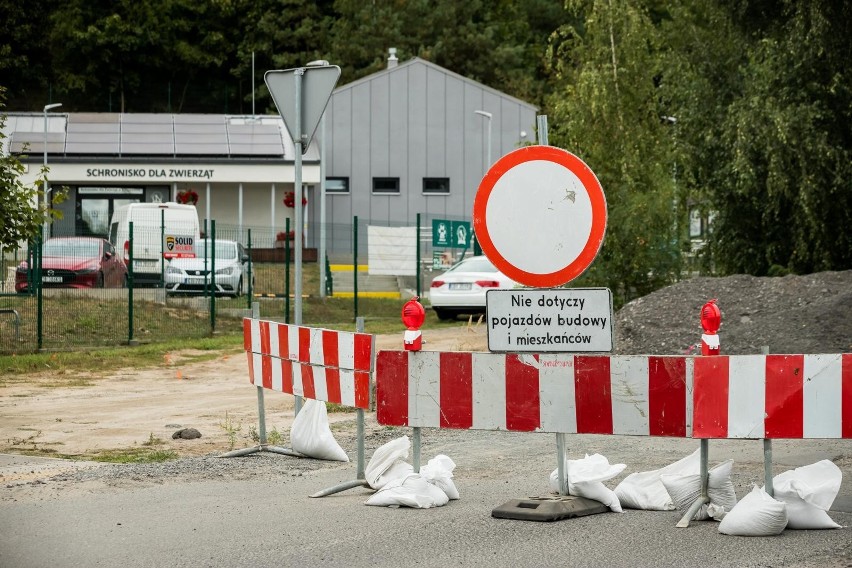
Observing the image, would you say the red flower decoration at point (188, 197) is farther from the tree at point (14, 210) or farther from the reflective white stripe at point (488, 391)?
the reflective white stripe at point (488, 391)

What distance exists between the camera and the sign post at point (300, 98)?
1133 centimetres

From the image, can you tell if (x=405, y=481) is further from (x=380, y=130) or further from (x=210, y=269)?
(x=380, y=130)

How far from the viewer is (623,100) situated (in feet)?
88.9

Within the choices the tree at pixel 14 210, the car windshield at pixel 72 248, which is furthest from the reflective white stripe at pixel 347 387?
the car windshield at pixel 72 248

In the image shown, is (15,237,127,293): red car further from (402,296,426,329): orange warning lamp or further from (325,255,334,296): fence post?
(402,296,426,329): orange warning lamp

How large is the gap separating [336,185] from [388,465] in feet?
147

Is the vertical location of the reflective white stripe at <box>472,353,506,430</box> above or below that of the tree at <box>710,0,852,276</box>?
below

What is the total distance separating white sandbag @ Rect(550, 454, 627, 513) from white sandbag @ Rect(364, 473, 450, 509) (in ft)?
2.47

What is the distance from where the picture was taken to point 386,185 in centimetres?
5331

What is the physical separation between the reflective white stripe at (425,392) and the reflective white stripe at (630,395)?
1149 millimetres

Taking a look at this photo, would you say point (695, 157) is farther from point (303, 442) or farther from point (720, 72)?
point (303, 442)

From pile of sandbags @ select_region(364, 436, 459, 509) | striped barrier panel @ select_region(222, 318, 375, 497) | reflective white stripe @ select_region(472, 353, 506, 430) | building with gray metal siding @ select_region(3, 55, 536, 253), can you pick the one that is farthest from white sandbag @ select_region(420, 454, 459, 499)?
building with gray metal siding @ select_region(3, 55, 536, 253)

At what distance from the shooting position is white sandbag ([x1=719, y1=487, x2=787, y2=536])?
23.4ft

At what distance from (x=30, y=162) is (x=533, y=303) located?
4556cm
